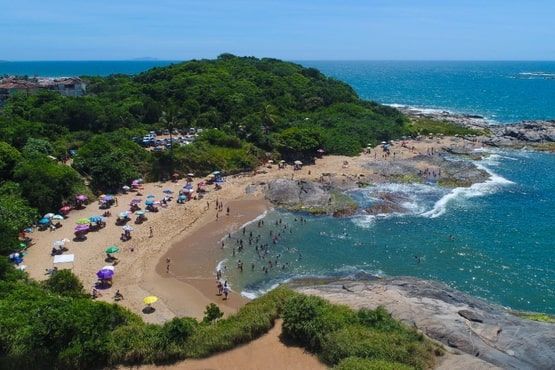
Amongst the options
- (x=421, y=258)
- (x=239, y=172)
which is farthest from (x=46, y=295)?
(x=239, y=172)

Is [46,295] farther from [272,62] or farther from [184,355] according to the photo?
[272,62]

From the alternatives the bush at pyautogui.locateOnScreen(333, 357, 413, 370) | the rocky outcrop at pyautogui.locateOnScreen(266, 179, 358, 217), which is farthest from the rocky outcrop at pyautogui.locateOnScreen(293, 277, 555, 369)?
the rocky outcrop at pyautogui.locateOnScreen(266, 179, 358, 217)

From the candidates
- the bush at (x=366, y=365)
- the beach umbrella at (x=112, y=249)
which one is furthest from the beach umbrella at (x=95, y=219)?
the bush at (x=366, y=365)

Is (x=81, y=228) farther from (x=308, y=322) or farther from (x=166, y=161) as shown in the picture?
(x=308, y=322)

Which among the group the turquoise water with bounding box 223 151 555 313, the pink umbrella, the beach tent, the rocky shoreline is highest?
the rocky shoreline

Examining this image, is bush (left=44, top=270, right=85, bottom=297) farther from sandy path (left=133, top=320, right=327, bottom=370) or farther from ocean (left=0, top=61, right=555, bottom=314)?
sandy path (left=133, top=320, right=327, bottom=370)

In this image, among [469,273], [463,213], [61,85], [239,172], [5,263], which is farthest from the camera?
[61,85]
